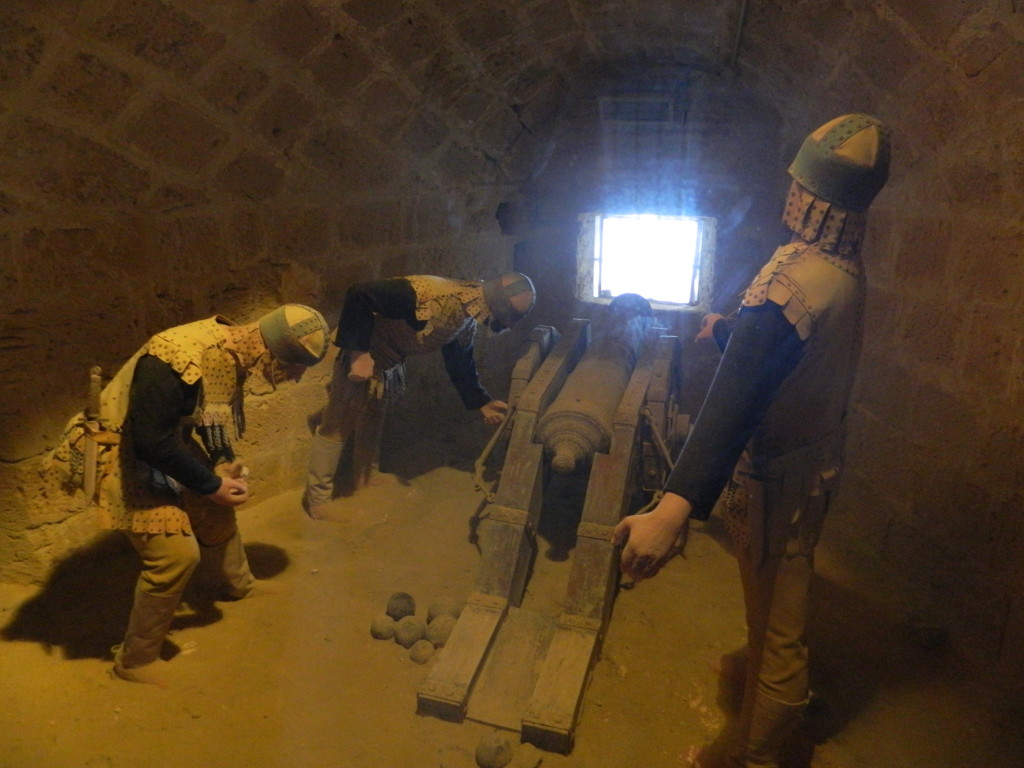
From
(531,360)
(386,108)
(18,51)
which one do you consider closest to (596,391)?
(531,360)

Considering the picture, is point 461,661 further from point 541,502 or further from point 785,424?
point 785,424

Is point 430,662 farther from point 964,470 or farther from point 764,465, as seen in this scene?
point 964,470

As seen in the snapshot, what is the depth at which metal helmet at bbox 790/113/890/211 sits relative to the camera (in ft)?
6.36

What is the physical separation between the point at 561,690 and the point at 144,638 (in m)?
1.47

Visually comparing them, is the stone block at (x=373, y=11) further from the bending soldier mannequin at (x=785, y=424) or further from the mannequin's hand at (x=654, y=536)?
the mannequin's hand at (x=654, y=536)

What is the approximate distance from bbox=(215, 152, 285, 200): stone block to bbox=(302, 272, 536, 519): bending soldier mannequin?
623mm

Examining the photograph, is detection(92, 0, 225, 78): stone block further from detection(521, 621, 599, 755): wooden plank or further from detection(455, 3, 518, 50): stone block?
detection(521, 621, 599, 755): wooden plank

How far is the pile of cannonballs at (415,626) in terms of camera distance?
3020 mm

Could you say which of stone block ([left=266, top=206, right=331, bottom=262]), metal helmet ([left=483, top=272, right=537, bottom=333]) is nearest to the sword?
stone block ([left=266, top=206, right=331, bottom=262])

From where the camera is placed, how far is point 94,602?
124 inches

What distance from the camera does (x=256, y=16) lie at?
304cm

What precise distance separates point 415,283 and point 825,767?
2.61m

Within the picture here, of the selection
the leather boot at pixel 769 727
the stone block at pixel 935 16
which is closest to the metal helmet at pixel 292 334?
the leather boot at pixel 769 727

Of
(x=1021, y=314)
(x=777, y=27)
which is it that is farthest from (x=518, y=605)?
(x=777, y=27)
